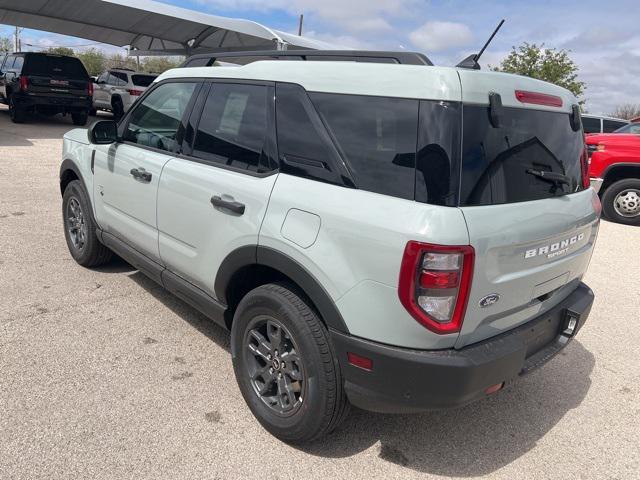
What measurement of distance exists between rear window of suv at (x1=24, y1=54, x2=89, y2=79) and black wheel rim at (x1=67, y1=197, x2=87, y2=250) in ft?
38.1

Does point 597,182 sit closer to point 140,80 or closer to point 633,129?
point 633,129

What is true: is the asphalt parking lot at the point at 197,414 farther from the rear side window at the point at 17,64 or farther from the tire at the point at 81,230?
the rear side window at the point at 17,64

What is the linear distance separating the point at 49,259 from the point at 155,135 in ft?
6.63

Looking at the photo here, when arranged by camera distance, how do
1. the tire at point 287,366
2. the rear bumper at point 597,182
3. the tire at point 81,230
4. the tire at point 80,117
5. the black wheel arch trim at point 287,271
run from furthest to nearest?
the tire at point 80,117 < the rear bumper at point 597,182 < the tire at point 81,230 < the tire at point 287,366 < the black wheel arch trim at point 287,271

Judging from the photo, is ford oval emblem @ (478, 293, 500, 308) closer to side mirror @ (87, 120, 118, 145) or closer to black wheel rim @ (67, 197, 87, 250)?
side mirror @ (87, 120, 118, 145)

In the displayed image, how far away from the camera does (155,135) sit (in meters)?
3.49

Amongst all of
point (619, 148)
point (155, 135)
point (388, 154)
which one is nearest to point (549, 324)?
point (388, 154)

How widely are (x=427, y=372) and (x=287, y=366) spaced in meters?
0.77

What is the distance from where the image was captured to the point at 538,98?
2.37 meters

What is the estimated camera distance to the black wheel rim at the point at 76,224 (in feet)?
14.7

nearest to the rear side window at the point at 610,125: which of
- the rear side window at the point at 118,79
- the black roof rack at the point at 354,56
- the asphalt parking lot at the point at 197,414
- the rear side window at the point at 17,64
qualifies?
the asphalt parking lot at the point at 197,414

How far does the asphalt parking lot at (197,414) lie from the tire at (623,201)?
479 centimetres

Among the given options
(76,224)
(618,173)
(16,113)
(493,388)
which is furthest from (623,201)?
(16,113)

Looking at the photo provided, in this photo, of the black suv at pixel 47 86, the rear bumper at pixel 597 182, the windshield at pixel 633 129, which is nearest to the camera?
the rear bumper at pixel 597 182
